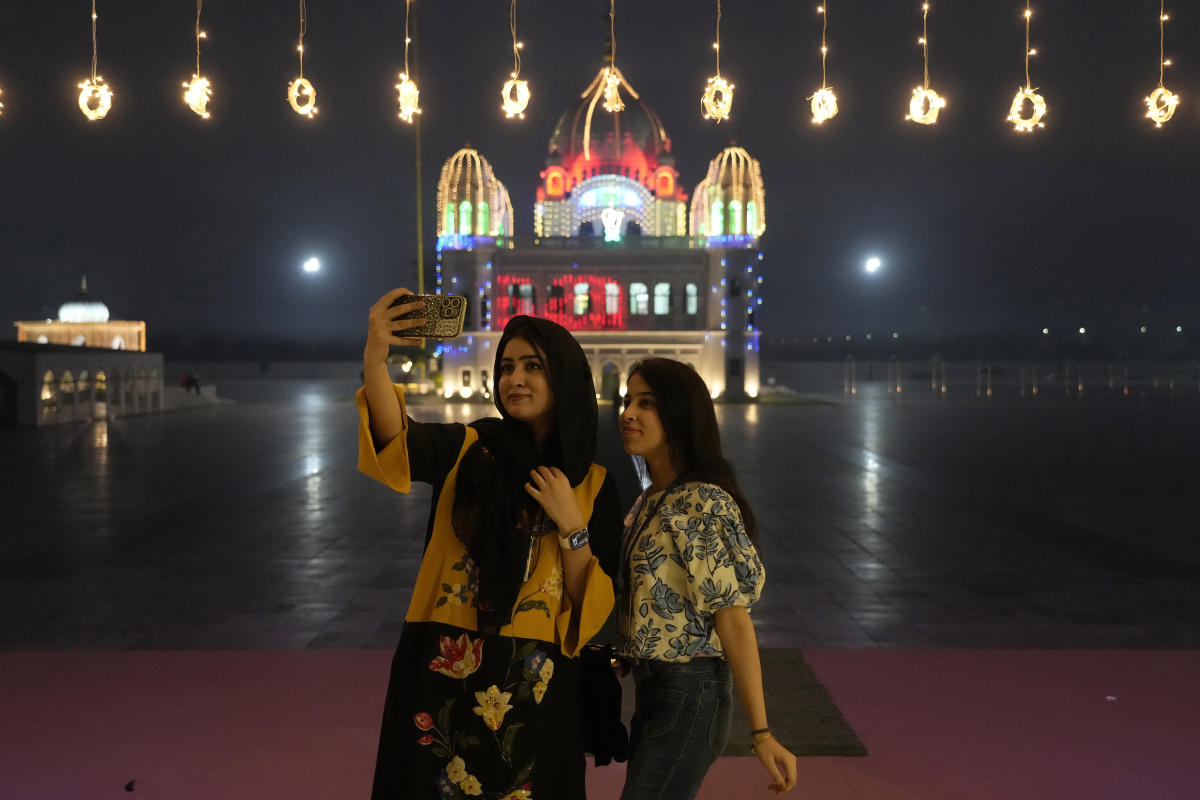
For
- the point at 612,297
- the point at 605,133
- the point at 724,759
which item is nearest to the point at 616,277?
the point at 612,297

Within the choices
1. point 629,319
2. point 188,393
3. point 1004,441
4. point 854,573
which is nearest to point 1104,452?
point 1004,441

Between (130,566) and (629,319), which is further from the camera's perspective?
(629,319)

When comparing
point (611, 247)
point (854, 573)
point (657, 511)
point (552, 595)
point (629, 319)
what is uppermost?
point (611, 247)

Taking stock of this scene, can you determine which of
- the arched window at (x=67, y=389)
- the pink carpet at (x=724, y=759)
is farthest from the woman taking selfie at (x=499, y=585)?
the arched window at (x=67, y=389)

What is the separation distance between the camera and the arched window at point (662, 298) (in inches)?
1775

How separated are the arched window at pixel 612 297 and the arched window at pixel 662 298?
6.00 ft

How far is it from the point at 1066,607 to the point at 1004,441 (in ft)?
50.8

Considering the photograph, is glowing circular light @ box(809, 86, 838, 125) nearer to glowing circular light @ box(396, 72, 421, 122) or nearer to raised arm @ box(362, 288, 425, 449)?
glowing circular light @ box(396, 72, 421, 122)

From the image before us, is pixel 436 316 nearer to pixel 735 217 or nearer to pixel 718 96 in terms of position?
pixel 718 96

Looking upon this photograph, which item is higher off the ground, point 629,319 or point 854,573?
point 629,319

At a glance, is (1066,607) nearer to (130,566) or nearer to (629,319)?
(130,566)

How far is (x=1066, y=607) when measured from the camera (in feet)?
24.8

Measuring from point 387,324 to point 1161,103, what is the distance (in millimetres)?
9104

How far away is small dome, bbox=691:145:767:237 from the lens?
1719 inches
